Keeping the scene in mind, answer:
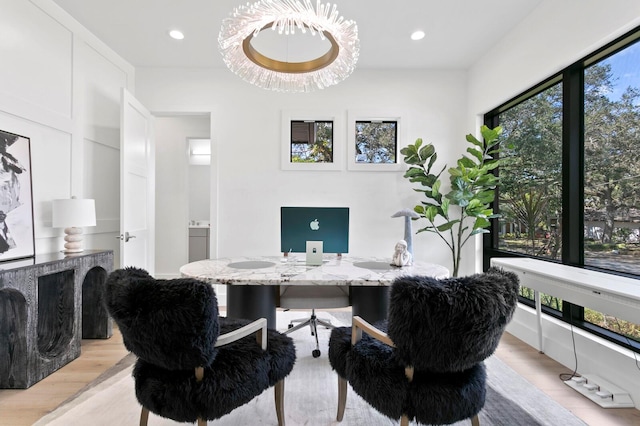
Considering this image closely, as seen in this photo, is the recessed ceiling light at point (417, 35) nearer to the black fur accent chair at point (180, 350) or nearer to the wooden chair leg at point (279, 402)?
the black fur accent chair at point (180, 350)

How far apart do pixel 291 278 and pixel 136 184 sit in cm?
246

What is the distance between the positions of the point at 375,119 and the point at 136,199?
285 cm

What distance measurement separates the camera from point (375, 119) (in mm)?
3682

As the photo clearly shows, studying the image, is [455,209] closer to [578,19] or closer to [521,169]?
[521,169]

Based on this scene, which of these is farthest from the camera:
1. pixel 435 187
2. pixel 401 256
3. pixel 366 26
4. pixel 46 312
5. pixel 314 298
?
pixel 435 187

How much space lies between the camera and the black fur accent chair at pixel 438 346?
3.47 feet

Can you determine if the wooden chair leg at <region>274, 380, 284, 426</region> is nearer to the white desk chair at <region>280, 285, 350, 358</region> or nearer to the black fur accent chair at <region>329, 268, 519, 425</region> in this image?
the black fur accent chair at <region>329, 268, 519, 425</region>

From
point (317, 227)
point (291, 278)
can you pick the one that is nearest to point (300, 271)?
point (291, 278)

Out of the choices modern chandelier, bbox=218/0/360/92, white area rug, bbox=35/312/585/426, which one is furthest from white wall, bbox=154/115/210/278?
modern chandelier, bbox=218/0/360/92

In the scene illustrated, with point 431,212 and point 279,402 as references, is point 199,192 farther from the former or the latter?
point 279,402

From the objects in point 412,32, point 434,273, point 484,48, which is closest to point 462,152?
point 484,48

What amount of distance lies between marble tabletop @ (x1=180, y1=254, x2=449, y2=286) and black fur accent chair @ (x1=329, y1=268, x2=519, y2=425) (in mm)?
491

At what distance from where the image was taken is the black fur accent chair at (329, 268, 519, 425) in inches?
41.6

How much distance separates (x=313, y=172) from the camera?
3.66 metres
